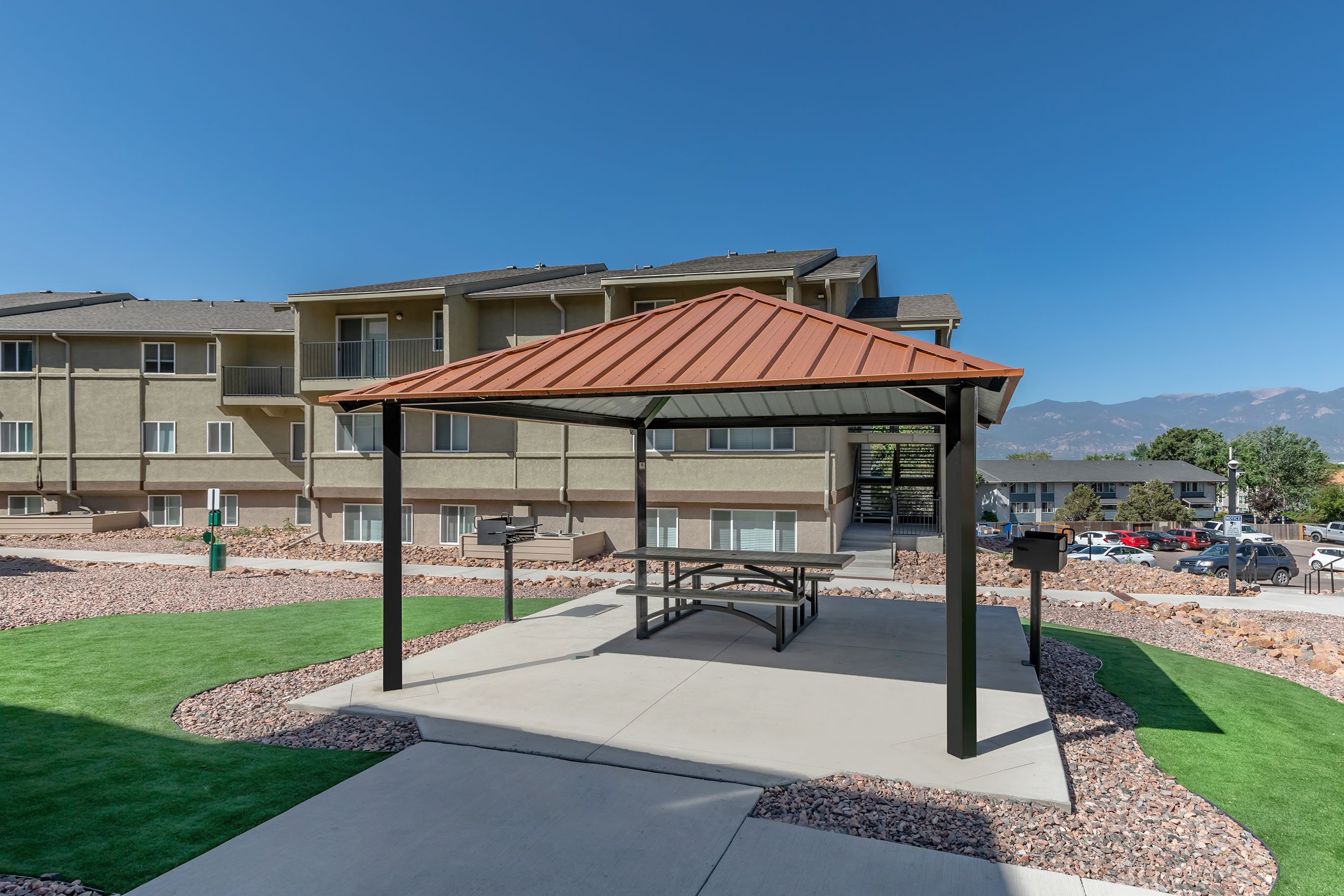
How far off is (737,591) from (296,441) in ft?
75.4

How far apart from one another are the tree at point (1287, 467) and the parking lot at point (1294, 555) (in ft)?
66.4

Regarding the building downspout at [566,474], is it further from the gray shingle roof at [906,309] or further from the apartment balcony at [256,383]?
the apartment balcony at [256,383]

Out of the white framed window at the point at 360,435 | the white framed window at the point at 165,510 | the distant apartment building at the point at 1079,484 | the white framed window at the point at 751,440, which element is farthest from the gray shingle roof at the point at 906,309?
the distant apartment building at the point at 1079,484

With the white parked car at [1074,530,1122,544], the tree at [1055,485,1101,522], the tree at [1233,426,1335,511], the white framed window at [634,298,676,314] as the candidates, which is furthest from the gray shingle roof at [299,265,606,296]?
the tree at [1233,426,1335,511]

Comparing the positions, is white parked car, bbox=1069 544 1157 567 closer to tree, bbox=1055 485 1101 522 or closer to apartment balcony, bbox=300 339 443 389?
tree, bbox=1055 485 1101 522

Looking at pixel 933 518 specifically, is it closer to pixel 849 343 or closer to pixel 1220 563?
pixel 1220 563

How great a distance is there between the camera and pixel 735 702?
22.9 ft

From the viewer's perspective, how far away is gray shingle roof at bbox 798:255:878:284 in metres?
18.6

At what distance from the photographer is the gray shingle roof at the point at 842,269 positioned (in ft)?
60.9

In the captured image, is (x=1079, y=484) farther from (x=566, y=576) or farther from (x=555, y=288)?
(x=566, y=576)

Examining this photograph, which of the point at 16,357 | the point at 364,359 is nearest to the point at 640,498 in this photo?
the point at 364,359

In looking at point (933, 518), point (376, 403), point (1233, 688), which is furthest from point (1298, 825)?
point (933, 518)

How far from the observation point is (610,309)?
64.1 feet

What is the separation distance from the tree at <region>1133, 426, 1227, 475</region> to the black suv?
57660mm
